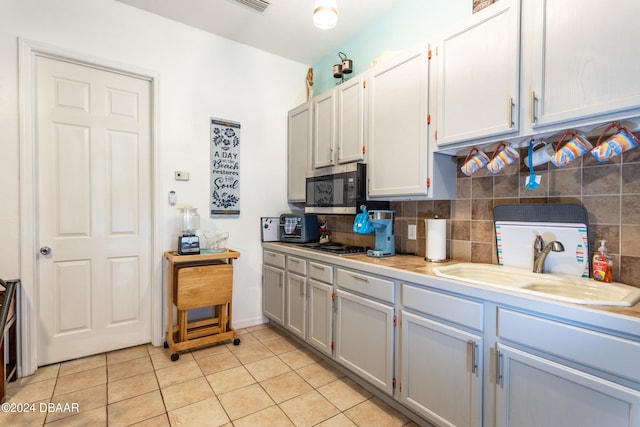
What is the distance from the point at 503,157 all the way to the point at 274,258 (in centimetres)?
216

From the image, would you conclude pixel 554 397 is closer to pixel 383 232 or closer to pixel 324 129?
pixel 383 232

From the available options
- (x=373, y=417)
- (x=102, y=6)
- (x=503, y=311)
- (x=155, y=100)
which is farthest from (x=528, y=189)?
(x=102, y=6)

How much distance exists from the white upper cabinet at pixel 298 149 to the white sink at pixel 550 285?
1777mm

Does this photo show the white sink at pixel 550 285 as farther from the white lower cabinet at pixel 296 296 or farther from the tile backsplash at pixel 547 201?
the white lower cabinet at pixel 296 296

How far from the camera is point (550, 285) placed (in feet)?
5.32

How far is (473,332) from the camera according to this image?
4.90 feet

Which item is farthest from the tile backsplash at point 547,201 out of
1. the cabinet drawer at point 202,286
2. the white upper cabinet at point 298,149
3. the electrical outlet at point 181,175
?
the electrical outlet at point 181,175

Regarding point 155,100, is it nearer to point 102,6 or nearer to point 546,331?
point 102,6

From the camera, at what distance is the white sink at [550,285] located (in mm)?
1290

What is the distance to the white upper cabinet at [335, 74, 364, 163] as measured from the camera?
2.52 metres

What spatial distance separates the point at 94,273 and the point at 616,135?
3.51 meters

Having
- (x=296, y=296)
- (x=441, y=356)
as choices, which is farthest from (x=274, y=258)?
(x=441, y=356)

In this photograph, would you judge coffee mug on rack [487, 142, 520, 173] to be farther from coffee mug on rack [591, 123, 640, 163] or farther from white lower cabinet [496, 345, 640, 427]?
white lower cabinet [496, 345, 640, 427]

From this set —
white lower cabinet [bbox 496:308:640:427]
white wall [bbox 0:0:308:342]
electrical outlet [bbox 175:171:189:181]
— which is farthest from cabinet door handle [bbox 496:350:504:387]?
electrical outlet [bbox 175:171:189:181]
